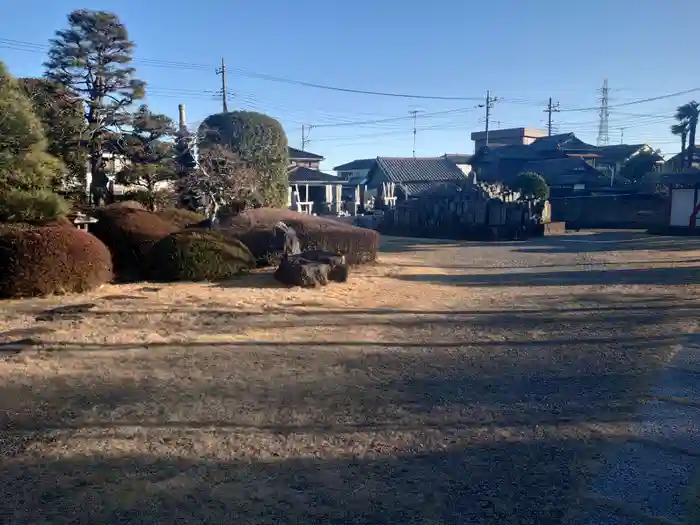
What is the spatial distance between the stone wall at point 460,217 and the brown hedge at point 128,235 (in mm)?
14006

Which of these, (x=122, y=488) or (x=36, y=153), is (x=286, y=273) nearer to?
(x=36, y=153)

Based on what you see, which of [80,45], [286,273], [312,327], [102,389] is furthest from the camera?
[80,45]

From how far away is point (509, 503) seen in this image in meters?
3.44

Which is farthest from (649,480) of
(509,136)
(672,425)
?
(509,136)

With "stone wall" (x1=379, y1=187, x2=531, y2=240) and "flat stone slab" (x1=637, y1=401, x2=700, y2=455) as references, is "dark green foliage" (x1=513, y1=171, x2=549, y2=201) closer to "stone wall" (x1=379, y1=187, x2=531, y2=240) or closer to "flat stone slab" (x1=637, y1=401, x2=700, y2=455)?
"stone wall" (x1=379, y1=187, x2=531, y2=240)

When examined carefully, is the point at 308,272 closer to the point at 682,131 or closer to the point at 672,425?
the point at 672,425

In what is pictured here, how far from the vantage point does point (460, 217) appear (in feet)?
80.9

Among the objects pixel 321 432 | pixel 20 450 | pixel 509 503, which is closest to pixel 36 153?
pixel 20 450

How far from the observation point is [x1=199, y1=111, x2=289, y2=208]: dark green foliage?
66.2ft

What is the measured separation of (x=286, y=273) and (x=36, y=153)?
461 centimetres

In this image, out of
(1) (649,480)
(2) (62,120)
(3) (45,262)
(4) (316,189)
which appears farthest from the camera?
(4) (316,189)

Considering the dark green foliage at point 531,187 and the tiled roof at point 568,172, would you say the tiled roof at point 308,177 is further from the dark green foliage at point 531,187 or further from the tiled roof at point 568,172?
the tiled roof at point 568,172

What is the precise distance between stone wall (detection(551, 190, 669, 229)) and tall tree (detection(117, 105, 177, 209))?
75.7ft

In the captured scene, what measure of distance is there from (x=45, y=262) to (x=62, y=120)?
5436mm
